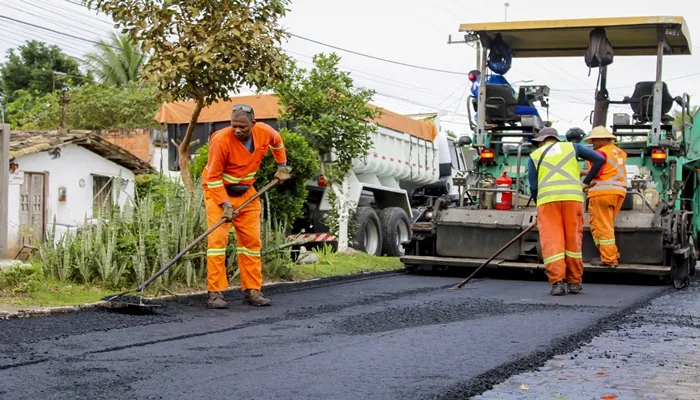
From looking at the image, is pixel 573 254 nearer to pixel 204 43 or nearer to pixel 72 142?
pixel 204 43

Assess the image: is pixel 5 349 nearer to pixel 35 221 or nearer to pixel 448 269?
pixel 448 269

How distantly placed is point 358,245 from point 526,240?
3627 millimetres

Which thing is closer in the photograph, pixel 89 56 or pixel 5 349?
pixel 5 349

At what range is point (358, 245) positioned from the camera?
13.9 m

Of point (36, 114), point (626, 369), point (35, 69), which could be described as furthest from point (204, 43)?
point (35, 69)

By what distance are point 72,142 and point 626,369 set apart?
52.0ft

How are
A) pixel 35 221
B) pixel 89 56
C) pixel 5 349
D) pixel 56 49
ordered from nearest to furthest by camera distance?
pixel 5 349 < pixel 35 221 < pixel 89 56 < pixel 56 49

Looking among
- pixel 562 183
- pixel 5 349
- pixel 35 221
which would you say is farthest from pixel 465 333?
pixel 35 221

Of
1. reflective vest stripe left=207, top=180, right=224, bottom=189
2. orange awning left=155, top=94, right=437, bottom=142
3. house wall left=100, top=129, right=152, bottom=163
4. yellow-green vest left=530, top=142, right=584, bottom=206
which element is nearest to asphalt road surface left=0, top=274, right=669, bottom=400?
reflective vest stripe left=207, top=180, right=224, bottom=189

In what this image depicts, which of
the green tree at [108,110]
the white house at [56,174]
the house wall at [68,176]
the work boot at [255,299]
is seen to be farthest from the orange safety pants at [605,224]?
the green tree at [108,110]

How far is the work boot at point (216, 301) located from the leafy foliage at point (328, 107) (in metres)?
4.93

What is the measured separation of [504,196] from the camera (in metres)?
11.3

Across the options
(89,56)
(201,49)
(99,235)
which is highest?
(89,56)

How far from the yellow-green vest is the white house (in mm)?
10327
